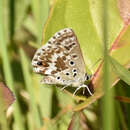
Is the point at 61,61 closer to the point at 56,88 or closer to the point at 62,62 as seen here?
the point at 62,62

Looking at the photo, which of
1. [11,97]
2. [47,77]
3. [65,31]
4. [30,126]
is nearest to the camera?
[11,97]

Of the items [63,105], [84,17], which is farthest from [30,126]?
[84,17]

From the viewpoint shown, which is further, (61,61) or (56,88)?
(56,88)

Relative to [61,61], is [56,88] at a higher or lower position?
lower

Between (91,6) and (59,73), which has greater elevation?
(91,6)

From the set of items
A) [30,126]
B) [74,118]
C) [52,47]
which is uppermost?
[52,47]

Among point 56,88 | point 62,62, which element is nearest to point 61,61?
point 62,62

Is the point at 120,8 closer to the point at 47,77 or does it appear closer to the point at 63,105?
the point at 47,77
